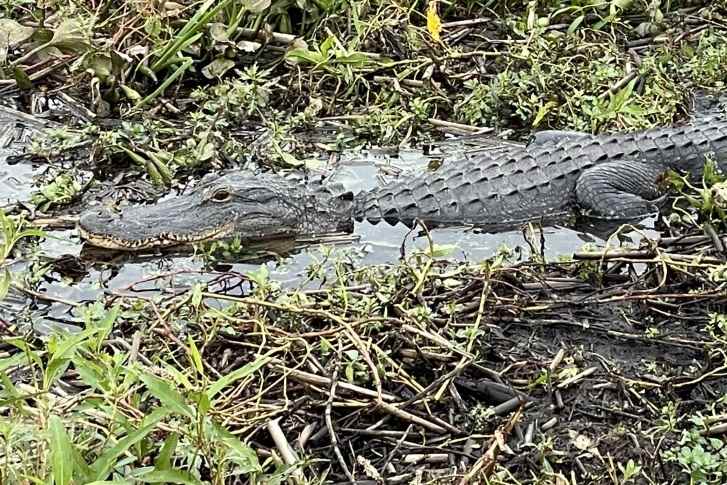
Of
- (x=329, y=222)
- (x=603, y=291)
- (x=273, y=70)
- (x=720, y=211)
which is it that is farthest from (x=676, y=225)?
(x=273, y=70)

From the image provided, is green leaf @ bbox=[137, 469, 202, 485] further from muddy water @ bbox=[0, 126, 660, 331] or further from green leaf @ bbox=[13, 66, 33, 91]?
green leaf @ bbox=[13, 66, 33, 91]

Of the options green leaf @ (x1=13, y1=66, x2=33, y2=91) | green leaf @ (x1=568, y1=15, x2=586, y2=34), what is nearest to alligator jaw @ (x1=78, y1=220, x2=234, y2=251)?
green leaf @ (x1=13, y1=66, x2=33, y2=91)

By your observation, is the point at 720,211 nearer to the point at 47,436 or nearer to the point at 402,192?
the point at 402,192

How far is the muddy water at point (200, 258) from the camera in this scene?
409 centimetres

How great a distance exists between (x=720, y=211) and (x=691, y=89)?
2252mm

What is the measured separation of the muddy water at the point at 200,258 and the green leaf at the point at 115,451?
1410 millimetres

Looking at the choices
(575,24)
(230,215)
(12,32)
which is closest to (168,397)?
(230,215)

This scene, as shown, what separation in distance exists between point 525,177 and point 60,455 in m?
3.29

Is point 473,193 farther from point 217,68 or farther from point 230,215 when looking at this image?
point 217,68

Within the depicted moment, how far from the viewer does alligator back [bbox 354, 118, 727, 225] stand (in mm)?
4996

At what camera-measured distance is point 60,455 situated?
7.50 feet

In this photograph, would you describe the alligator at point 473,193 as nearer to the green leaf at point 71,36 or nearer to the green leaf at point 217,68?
the green leaf at point 217,68

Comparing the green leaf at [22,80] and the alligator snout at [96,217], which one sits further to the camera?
the green leaf at [22,80]

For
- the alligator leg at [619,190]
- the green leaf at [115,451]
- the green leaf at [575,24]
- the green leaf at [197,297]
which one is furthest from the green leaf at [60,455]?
the green leaf at [575,24]
